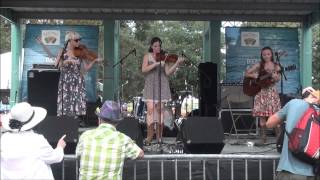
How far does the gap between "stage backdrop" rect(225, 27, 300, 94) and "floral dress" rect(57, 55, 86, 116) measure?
14.4 feet

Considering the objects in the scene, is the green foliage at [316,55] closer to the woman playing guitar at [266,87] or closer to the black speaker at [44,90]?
the woman playing guitar at [266,87]

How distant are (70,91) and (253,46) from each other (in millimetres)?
4962

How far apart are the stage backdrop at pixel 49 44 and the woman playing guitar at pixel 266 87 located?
4.11 m

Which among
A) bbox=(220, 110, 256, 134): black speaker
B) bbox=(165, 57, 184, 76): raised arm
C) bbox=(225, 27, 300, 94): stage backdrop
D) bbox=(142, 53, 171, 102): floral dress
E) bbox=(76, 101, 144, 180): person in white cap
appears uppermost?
bbox=(225, 27, 300, 94): stage backdrop

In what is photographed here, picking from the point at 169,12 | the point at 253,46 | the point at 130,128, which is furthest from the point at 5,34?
the point at 130,128

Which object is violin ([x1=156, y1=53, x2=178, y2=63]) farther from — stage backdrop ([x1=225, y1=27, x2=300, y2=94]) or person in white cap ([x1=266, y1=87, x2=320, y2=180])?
stage backdrop ([x1=225, y1=27, x2=300, y2=94])

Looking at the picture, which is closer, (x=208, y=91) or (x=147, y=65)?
(x=147, y=65)

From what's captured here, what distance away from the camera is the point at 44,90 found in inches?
342

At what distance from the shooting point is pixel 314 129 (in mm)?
4238

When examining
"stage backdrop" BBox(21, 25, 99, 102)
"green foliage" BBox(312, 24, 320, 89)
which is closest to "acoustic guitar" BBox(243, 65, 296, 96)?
"stage backdrop" BBox(21, 25, 99, 102)

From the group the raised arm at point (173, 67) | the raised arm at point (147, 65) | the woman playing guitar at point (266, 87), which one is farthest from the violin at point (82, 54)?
the woman playing guitar at point (266, 87)

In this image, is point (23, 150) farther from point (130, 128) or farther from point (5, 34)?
point (5, 34)

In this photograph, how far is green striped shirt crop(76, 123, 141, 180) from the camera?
13.9 ft

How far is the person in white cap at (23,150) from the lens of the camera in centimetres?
385
